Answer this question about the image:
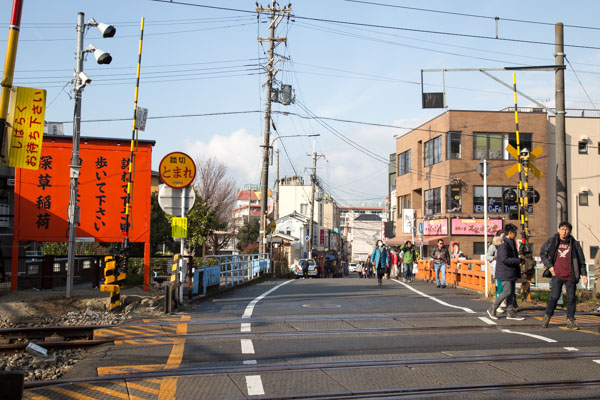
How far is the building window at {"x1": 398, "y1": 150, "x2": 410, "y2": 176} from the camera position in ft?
159

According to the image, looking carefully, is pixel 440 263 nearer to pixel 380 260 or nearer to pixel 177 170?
pixel 380 260

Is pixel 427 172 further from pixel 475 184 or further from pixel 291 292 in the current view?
pixel 291 292

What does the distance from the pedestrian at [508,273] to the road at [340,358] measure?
37 cm

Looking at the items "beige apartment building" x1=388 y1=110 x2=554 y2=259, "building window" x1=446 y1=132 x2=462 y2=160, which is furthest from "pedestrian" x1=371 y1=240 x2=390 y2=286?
"building window" x1=446 y1=132 x2=462 y2=160

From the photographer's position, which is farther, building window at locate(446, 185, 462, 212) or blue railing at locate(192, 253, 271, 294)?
building window at locate(446, 185, 462, 212)

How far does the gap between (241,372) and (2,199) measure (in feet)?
44.6

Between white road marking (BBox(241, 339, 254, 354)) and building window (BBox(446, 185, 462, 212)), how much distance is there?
111ft

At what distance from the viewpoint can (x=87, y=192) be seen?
14.8 meters

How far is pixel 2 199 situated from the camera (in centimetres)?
1716

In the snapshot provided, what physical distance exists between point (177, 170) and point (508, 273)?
714 centimetres

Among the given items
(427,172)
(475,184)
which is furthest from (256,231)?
(475,184)

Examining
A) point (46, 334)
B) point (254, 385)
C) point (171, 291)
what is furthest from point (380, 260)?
point (254, 385)

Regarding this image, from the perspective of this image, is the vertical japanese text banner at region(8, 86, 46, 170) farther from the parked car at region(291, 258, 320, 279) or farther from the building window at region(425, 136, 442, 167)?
the parked car at region(291, 258, 320, 279)

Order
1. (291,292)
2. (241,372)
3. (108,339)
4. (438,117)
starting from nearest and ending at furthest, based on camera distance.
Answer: (241,372)
(108,339)
(291,292)
(438,117)
